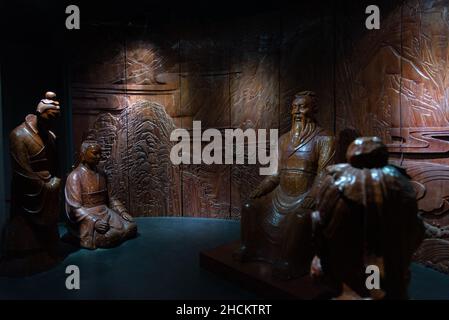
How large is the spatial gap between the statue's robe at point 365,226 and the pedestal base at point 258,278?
0.36 m

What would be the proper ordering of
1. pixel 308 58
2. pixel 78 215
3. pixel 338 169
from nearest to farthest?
1. pixel 338 169
2. pixel 78 215
3. pixel 308 58

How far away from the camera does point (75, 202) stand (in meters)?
4.42

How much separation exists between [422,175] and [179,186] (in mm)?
3777

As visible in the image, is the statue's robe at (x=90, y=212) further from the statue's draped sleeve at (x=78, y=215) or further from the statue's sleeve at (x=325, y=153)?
the statue's sleeve at (x=325, y=153)

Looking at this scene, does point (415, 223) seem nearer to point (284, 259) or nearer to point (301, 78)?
point (284, 259)

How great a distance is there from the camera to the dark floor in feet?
10.1

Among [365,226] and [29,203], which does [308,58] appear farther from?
[29,203]

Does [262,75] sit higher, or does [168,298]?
[262,75]

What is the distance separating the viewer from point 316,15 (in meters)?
4.63

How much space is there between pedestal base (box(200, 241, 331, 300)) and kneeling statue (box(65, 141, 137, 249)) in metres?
1.44

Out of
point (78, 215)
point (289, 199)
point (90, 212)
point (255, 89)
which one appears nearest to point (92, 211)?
point (90, 212)

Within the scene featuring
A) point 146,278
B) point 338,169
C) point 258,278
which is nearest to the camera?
point 338,169

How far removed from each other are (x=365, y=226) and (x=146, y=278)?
7.92 ft

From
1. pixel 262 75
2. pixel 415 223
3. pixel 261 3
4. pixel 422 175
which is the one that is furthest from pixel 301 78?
pixel 415 223
